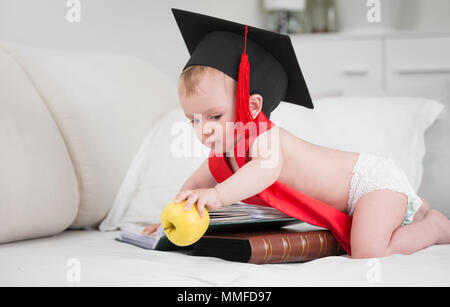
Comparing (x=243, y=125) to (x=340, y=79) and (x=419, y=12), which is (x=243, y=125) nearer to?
(x=340, y=79)

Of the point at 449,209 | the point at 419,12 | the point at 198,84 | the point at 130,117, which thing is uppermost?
the point at 419,12

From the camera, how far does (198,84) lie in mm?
958

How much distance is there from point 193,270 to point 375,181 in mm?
466

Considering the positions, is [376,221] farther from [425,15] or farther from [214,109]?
[425,15]

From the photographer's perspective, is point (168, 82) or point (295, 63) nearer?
point (295, 63)

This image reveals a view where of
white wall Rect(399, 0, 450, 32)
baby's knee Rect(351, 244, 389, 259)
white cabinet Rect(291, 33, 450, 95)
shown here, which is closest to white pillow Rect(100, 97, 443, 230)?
baby's knee Rect(351, 244, 389, 259)

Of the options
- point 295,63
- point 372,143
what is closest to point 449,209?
point 372,143

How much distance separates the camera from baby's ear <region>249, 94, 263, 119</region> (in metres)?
0.99

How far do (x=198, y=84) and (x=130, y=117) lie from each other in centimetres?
62

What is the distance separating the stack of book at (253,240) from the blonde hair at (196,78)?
10.1 inches

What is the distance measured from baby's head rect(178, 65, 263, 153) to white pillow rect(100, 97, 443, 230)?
46 centimetres
